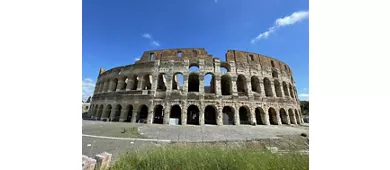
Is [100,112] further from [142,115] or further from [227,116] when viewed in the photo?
[227,116]

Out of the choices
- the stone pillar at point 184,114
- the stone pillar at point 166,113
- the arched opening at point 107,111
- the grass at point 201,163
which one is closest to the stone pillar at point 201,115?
the stone pillar at point 184,114

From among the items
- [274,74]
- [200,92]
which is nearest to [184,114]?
[200,92]

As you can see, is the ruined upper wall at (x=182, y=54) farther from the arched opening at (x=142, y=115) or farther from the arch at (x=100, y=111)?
the arch at (x=100, y=111)

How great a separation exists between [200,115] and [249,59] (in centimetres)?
952

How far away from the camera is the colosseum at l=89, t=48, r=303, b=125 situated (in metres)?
15.1

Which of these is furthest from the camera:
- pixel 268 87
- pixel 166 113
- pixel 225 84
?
pixel 225 84

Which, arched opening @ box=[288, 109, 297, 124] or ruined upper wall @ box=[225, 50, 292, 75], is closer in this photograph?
ruined upper wall @ box=[225, 50, 292, 75]

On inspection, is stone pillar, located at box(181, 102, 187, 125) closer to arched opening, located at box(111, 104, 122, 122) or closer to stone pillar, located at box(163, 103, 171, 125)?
stone pillar, located at box(163, 103, 171, 125)

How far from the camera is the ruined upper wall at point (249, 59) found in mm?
17173

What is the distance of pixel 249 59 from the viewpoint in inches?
704

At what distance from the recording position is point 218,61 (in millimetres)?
16547

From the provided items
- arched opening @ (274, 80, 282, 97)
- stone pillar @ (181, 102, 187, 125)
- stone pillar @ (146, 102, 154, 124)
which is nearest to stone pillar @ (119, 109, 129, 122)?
stone pillar @ (146, 102, 154, 124)
